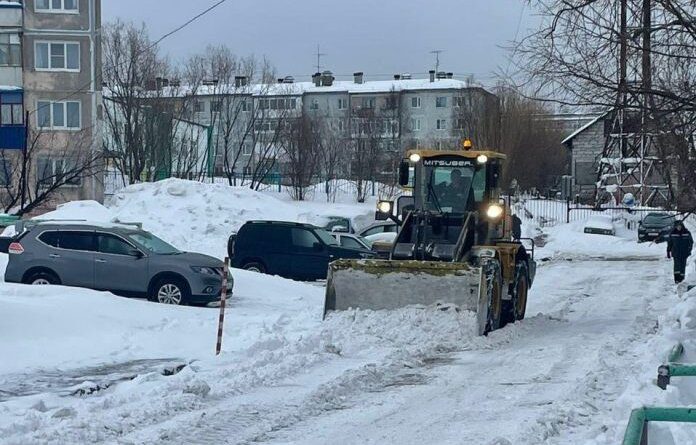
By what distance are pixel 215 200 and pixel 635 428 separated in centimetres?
3192

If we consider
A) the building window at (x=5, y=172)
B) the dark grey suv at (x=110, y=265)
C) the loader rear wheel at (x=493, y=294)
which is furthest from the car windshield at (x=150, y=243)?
the building window at (x=5, y=172)

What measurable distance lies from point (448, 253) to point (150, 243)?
6.13 m

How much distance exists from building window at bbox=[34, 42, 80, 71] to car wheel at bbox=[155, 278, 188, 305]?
34.0 meters

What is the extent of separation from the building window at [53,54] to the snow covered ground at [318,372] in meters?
32.9

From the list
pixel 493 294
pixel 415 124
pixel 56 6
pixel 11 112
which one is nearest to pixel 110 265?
pixel 493 294

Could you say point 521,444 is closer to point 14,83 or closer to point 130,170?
point 14,83

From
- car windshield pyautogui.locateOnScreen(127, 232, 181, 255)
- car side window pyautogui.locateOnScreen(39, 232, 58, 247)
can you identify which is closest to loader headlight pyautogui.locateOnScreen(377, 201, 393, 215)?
car windshield pyautogui.locateOnScreen(127, 232, 181, 255)

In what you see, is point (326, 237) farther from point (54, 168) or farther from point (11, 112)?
point (11, 112)

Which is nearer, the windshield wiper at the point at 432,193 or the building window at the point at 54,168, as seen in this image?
the windshield wiper at the point at 432,193

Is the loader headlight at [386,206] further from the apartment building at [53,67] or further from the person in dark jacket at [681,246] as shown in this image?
the apartment building at [53,67]

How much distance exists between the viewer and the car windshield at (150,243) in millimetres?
17906

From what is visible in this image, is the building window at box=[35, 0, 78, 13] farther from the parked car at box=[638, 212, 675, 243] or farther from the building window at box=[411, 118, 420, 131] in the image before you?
the building window at box=[411, 118, 420, 131]

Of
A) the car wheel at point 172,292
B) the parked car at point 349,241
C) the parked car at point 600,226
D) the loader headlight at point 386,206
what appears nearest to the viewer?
the loader headlight at point 386,206

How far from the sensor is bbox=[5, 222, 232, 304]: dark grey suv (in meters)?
17.5
